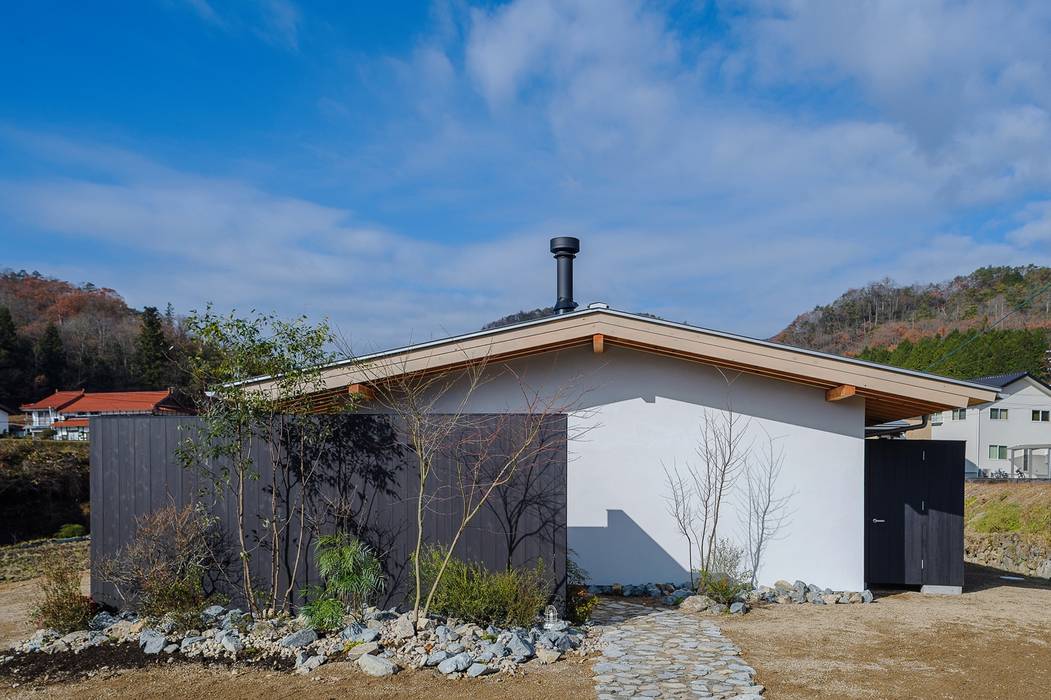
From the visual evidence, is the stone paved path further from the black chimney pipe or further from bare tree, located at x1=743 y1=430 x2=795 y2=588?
the black chimney pipe

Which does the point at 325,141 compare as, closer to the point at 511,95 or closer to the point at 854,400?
the point at 511,95

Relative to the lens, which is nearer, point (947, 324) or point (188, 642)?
point (188, 642)

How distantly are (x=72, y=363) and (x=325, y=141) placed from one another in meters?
44.9

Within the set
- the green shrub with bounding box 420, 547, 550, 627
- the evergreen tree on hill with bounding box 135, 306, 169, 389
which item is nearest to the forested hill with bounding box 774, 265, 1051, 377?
the green shrub with bounding box 420, 547, 550, 627

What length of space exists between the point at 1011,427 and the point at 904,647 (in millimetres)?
34149

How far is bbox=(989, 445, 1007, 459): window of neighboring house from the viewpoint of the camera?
3334 cm

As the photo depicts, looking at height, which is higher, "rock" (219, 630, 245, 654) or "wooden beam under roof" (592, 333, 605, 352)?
"wooden beam under roof" (592, 333, 605, 352)

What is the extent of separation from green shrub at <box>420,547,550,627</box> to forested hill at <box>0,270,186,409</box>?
1371 inches

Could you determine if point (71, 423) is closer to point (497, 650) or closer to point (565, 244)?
point (565, 244)

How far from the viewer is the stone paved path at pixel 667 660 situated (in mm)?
4801

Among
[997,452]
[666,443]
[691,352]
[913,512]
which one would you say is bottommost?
[997,452]

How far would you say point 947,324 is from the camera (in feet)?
175

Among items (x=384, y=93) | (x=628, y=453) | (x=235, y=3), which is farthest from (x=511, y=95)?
(x=628, y=453)

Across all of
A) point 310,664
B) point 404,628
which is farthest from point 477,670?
point 310,664
